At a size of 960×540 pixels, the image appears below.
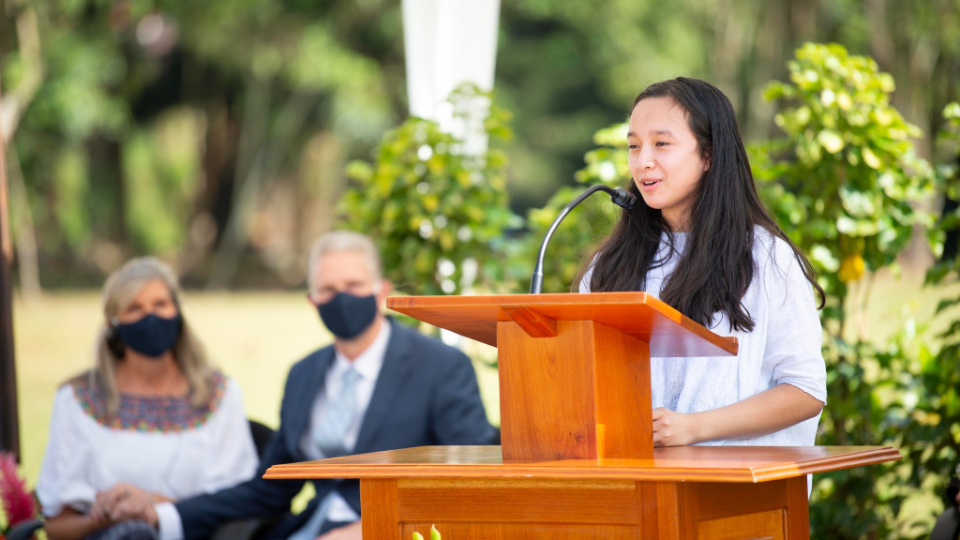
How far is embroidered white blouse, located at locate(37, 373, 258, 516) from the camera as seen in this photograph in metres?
3.88

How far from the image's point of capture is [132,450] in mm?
3908

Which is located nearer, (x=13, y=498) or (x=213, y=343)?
(x=13, y=498)

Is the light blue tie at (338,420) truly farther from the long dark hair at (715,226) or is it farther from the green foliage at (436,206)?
the long dark hair at (715,226)

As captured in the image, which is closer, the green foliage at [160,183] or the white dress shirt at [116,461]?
the white dress shirt at [116,461]

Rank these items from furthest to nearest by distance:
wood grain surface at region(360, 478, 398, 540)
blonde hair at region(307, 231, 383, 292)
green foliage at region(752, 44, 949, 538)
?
green foliage at region(752, 44, 949, 538), blonde hair at region(307, 231, 383, 292), wood grain surface at region(360, 478, 398, 540)

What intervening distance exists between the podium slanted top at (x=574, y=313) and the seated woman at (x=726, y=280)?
0.25 metres

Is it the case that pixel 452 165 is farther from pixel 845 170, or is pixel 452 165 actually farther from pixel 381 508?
pixel 381 508

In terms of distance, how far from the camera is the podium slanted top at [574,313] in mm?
1697

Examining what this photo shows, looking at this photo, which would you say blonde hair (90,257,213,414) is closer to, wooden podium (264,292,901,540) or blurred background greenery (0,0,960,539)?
blurred background greenery (0,0,960,539)

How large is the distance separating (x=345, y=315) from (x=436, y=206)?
1.11 metres

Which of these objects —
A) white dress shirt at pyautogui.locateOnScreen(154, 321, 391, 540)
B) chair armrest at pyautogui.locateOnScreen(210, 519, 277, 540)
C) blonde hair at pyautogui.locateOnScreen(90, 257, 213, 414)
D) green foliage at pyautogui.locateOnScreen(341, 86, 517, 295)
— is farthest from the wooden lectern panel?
green foliage at pyautogui.locateOnScreen(341, 86, 517, 295)

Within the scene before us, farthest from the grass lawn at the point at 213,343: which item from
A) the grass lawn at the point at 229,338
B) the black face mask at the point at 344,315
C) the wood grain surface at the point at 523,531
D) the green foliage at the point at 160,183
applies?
the wood grain surface at the point at 523,531

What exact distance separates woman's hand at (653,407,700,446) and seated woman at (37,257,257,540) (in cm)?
231

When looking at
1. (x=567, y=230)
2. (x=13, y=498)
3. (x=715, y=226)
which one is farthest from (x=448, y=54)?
(x=715, y=226)
